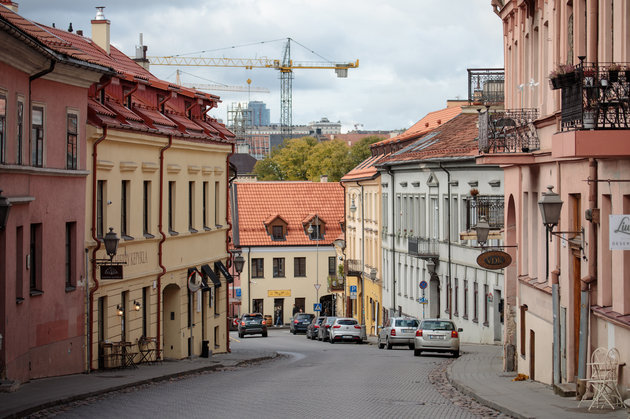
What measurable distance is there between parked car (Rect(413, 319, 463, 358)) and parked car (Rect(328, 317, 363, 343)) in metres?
14.7

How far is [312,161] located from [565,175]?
106 metres

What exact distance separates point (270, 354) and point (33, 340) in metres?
18.5

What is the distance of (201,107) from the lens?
39781 millimetres

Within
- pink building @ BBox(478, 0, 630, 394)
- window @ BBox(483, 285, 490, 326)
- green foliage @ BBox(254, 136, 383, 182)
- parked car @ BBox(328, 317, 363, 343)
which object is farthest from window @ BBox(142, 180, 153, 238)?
green foliage @ BBox(254, 136, 383, 182)

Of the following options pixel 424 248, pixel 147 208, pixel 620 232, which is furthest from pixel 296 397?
pixel 424 248

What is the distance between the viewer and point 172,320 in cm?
Result: 3431

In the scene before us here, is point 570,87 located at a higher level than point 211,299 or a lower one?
higher

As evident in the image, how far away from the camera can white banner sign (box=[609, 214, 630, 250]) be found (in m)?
15.1

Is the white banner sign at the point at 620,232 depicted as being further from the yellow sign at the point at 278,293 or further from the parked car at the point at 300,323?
the yellow sign at the point at 278,293

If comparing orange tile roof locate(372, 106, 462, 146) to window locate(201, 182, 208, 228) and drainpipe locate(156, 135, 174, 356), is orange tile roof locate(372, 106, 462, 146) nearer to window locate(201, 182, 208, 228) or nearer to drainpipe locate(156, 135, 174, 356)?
window locate(201, 182, 208, 228)

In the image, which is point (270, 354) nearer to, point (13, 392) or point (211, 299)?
point (211, 299)

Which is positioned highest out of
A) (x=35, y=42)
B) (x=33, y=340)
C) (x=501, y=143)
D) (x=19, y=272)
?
(x=35, y=42)

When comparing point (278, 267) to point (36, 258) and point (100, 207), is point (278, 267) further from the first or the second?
point (36, 258)

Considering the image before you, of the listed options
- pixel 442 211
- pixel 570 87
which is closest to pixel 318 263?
pixel 442 211
